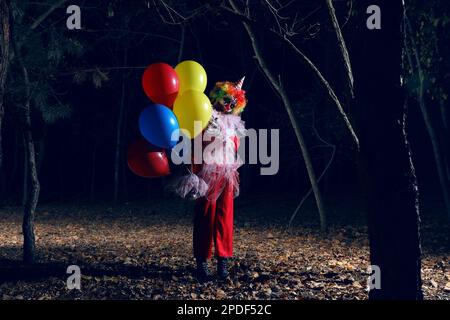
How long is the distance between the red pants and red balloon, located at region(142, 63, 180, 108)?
1.30m

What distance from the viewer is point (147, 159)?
667 centimetres

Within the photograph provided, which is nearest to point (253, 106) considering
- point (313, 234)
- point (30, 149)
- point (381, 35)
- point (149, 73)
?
point (313, 234)

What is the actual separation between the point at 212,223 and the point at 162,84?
5.78ft

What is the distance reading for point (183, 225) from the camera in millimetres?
13906

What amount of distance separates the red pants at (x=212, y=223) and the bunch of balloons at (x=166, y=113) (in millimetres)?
878

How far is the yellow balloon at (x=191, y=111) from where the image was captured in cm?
670

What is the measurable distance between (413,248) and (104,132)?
18.9m

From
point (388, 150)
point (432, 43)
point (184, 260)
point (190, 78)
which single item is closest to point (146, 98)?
point (184, 260)

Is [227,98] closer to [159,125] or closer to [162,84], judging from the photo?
[162,84]

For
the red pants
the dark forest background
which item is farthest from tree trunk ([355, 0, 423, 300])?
the dark forest background
